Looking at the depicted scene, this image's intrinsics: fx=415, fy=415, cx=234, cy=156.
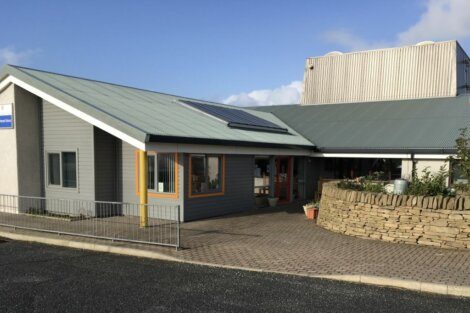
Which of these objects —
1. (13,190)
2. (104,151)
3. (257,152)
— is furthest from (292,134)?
(13,190)

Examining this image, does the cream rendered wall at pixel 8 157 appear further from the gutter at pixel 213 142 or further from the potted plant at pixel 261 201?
the potted plant at pixel 261 201

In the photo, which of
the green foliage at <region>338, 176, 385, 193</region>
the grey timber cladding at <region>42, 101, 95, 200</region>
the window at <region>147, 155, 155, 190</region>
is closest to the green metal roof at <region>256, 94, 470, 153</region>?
the green foliage at <region>338, 176, 385, 193</region>

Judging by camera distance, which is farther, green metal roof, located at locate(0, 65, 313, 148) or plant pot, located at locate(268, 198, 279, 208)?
plant pot, located at locate(268, 198, 279, 208)

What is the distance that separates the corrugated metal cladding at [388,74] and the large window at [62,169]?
1587cm

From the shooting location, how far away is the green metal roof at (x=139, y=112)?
11406 mm

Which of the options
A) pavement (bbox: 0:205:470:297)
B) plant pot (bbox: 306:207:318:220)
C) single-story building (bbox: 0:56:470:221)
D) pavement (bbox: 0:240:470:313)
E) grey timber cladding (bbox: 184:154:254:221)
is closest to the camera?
pavement (bbox: 0:240:470:313)

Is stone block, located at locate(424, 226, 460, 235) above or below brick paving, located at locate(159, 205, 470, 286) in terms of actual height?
above

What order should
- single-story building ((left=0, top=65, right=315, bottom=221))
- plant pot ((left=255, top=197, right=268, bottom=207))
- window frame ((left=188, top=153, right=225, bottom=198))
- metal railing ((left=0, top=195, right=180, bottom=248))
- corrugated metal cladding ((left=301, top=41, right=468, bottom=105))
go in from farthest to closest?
corrugated metal cladding ((left=301, top=41, right=468, bottom=105)) < plant pot ((left=255, top=197, right=268, bottom=207)) < window frame ((left=188, top=153, right=225, bottom=198)) < single-story building ((left=0, top=65, right=315, bottom=221)) < metal railing ((left=0, top=195, right=180, bottom=248))

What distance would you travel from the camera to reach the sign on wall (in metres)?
14.6

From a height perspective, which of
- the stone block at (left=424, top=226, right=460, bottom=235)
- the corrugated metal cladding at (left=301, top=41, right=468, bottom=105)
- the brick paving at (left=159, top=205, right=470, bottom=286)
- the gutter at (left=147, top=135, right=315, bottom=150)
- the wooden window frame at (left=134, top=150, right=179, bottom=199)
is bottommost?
the brick paving at (left=159, top=205, right=470, bottom=286)

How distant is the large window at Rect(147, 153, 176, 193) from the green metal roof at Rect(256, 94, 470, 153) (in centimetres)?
781

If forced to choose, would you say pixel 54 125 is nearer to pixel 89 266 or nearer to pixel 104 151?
pixel 104 151

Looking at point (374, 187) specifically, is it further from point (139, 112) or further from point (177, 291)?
point (139, 112)

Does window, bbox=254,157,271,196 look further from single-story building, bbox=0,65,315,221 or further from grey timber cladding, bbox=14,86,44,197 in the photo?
grey timber cladding, bbox=14,86,44,197
